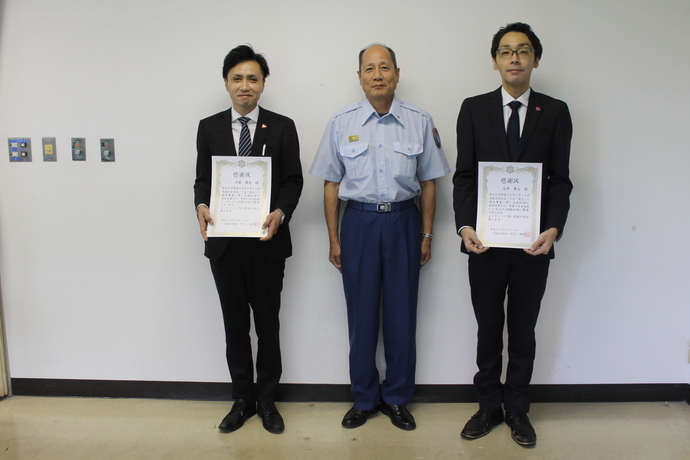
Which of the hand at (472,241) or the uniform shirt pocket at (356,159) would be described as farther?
the uniform shirt pocket at (356,159)

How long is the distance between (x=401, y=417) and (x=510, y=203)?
1164 millimetres

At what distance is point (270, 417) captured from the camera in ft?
7.42

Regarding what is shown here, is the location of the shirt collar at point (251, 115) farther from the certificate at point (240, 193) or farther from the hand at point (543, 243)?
the hand at point (543, 243)

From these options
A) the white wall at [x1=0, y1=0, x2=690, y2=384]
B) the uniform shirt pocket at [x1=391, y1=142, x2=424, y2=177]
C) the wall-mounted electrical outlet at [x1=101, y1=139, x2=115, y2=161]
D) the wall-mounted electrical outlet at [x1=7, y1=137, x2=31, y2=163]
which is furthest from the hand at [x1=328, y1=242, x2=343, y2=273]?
the wall-mounted electrical outlet at [x1=7, y1=137, x2=31, y2=163]

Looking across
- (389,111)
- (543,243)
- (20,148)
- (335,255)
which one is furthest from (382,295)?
(20,148)

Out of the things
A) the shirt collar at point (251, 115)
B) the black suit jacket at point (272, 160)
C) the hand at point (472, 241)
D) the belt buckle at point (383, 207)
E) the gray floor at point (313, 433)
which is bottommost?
the gray floor at point (313, 433)

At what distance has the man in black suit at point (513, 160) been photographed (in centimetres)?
199

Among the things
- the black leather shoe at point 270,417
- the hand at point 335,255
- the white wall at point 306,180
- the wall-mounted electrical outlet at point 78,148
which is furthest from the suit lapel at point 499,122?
the wall-mounted electrical outlet at point 78,148

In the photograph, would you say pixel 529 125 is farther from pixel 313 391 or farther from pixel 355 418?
pixel 313 391

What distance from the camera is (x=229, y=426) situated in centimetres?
224

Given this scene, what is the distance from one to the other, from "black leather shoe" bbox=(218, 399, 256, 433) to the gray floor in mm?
36

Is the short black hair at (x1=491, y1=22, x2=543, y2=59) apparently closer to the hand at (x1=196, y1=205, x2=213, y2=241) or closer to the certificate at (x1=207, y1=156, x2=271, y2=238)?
the certificate at (x1=207, y1=156, x2=271, y2=238)

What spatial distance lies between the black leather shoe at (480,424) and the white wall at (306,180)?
0.32 m

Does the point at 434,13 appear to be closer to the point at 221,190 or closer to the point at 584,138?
the point at 584,138
